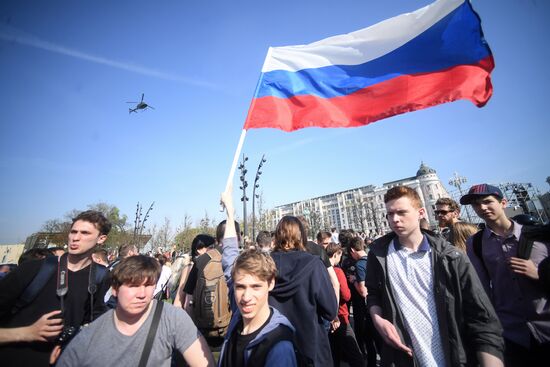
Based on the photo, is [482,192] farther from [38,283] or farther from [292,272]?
[38,283]

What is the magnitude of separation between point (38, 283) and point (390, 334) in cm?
336

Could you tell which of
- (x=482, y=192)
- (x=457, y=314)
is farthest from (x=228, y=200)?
(x=482, y=192)

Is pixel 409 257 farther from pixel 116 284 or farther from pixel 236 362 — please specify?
pixel 116 284

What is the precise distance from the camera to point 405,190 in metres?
2.49

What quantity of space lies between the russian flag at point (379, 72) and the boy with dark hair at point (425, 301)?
6.87ft

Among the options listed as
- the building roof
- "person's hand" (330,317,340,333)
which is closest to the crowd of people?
"person's hand" (330,317,340,333)

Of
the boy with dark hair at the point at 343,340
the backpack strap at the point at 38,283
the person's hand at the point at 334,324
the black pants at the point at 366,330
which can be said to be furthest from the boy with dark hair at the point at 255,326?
the black pants at the point at 366,330

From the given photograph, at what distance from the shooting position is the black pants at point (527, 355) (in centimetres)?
233

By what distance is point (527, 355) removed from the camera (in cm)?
243

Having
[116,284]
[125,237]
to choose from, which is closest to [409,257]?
[116,284]

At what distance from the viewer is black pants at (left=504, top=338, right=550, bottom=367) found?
233cm

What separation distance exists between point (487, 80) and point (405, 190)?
232 centimetres

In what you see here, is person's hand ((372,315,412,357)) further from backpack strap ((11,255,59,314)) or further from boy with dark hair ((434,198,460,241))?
backpack strap ((11,255,59,314))

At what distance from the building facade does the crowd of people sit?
2264 inches
